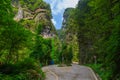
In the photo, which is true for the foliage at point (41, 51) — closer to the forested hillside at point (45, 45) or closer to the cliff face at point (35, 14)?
the forested hillside at point (45, 45)

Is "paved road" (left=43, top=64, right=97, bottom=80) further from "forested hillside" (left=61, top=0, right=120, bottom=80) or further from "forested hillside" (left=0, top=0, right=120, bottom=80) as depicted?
"forested hillside" (left=61, top=0, right=120, bottom=80)

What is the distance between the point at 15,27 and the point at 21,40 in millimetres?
1551

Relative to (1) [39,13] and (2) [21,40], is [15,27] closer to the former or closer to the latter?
(2) [21,40]

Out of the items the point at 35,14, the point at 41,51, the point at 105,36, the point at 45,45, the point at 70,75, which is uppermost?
the point at 35,14

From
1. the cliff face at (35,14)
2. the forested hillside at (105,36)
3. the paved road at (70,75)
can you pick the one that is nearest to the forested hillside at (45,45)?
the forested hillside at (105,36)

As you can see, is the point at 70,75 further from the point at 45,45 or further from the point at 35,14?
the point at 35,14

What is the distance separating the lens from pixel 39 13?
11719 cm

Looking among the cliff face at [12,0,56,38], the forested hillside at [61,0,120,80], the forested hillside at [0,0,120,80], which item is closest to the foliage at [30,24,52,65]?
the forested hillside at [0,0,120,80]

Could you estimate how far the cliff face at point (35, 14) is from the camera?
362ft

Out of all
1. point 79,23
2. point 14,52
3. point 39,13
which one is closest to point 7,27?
point 14,52

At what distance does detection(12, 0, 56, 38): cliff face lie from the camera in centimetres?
11021

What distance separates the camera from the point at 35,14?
384ft

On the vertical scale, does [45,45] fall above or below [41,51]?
above

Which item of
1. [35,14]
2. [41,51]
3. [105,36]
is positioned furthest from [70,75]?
[35,14]
